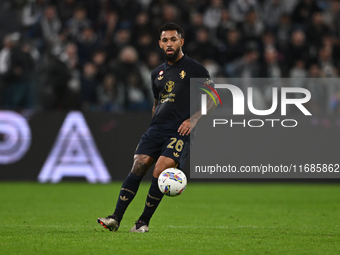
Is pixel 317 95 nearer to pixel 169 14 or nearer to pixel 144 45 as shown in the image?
pixel 144 45

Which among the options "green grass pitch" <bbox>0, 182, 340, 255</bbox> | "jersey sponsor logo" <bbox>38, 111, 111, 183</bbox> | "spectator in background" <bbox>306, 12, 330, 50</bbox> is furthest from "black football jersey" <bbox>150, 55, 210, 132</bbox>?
"spectator in background" <bbox>306, 12, 330, 50</bbox>

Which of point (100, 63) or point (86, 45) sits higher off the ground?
point (86, 45)

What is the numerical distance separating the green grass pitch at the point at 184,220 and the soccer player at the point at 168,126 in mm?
417

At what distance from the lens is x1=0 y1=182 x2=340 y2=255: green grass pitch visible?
5371 mm

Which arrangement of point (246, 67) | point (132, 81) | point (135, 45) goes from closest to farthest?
point (132, 81) → point (246, 67) → point (135, 45)

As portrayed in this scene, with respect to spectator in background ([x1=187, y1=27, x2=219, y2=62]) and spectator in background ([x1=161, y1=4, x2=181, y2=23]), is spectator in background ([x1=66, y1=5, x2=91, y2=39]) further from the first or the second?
spectator in background ([x1=187, y1=27, x2=219, y2=62])

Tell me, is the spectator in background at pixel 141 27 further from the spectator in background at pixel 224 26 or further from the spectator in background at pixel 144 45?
the spectator in background at pixel 224 26

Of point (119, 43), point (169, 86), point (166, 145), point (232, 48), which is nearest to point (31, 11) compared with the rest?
point (119, 43)

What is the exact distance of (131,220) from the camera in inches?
310

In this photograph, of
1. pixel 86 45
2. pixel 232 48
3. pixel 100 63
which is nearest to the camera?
pixel 100 63

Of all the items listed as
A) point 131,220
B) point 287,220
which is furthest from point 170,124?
point 287,220

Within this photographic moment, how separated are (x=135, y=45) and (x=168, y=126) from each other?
855 centimetres

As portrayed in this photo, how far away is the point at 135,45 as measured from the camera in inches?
580

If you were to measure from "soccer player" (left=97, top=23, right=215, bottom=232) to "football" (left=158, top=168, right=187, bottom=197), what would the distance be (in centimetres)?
16
